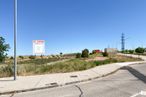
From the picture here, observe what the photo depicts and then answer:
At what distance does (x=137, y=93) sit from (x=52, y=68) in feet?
34.3

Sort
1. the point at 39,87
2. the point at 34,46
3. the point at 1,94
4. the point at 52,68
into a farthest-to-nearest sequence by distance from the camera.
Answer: the point at 52,68 < the point at 34,46 < the point at 39,87 < the point at 1,94

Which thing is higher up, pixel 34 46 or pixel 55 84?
pixel 34 46

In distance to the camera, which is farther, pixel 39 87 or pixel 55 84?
pixel 55 84

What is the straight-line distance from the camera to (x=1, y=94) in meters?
10.6

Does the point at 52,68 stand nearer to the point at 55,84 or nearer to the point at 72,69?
the point at 72,69

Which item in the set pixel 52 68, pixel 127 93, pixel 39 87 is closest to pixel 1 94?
pixel 39 87

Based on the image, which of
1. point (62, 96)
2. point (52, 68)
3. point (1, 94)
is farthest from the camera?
point (52, 68)

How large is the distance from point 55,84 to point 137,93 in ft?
14.6

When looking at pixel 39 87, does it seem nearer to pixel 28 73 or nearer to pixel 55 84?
pixel 55 84

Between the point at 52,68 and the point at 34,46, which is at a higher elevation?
the point at 34,46

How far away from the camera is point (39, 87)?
12.0 metres

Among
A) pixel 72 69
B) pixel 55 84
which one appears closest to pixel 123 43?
pixel 72 69

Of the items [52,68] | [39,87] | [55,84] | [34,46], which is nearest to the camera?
[39,87]

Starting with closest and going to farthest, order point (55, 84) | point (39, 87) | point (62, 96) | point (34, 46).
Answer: point (62, 96)
point (39, 87)
point (55, 84)
point (34, 46)
